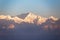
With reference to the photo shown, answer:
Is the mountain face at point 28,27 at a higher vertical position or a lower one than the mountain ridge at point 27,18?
lower

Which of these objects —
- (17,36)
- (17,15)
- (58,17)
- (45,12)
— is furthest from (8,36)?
(58,17)

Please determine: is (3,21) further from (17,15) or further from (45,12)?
(45,12)

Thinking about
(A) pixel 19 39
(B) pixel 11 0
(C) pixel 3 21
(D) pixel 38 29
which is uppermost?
(B) pixel 11 0

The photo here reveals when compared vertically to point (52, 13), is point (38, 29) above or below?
below

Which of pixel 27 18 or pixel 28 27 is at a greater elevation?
pixel 27 18

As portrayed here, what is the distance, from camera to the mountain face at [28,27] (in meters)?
2.39

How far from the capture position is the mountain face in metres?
2.39

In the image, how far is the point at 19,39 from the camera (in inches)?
94.3

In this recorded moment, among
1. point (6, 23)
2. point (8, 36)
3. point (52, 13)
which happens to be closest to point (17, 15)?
point (6, 23)

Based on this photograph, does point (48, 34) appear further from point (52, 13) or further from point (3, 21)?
point (3, 21)

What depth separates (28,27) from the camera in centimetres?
240

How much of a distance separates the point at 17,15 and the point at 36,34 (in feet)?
1.45

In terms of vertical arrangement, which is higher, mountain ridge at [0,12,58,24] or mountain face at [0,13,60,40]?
mountain ridge at [0,12,58,24]

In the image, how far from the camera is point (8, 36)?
94.0 inches
